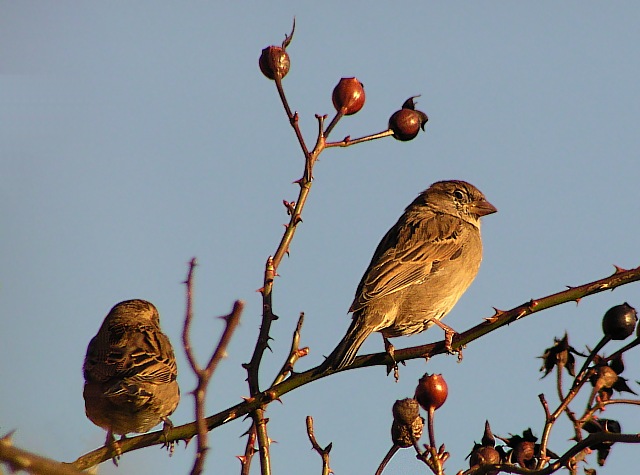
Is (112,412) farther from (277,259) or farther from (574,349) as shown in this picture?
(574,349)

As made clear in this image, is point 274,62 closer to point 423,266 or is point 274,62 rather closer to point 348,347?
point 348,347

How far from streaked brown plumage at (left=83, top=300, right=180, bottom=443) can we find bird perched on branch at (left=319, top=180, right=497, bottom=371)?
1.59m

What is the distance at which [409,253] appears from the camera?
23.4 feet

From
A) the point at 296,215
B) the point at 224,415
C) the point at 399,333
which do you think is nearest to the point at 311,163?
the point at 296,215

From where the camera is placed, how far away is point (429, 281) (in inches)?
273

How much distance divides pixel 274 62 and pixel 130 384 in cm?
312

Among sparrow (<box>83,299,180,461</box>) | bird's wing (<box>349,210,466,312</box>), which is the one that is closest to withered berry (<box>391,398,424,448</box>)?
bird's wing (<box>349,210,466,312</box>)

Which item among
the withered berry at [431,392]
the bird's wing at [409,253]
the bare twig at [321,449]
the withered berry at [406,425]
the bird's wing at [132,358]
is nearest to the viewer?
the bare twig at [321,449]

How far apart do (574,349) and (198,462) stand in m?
2.96

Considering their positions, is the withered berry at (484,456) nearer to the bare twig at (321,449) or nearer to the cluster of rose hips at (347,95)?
the bare twig at (321,449)

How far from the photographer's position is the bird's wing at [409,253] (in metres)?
6.68

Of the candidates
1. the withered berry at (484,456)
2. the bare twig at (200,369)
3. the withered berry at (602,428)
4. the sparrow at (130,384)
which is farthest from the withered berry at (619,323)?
the sparrow at (130,384)

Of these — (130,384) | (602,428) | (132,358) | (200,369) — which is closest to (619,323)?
(602,428)

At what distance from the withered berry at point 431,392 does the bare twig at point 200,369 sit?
275 centimetres
